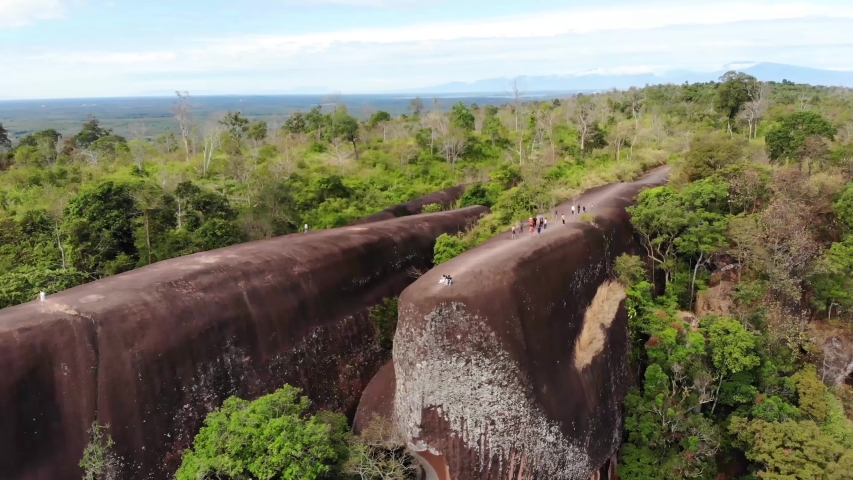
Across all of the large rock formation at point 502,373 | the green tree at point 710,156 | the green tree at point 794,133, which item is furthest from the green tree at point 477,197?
the green tree at point 794,133

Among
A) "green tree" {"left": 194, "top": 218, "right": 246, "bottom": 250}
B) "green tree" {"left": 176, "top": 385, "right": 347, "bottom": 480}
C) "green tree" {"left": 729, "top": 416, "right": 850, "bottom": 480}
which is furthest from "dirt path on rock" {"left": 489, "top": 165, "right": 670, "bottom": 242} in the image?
"green tree" {"left": 194, "top": 218, "right": 246, "bottom": 250}

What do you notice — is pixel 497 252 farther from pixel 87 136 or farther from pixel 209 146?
pixel 87 136

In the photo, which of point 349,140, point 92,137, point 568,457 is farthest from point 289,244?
point 92,137

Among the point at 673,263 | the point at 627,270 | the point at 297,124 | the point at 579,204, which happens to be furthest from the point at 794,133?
the point at 297,124

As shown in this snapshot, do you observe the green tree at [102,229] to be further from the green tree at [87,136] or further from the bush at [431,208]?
the green tree at [87,136]

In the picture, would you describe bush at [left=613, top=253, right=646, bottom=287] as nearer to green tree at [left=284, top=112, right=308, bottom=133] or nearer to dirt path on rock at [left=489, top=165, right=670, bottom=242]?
dirt path on rock at [left=489, top=165, right=670, bottom=242]

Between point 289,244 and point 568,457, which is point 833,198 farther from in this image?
point 289,244
